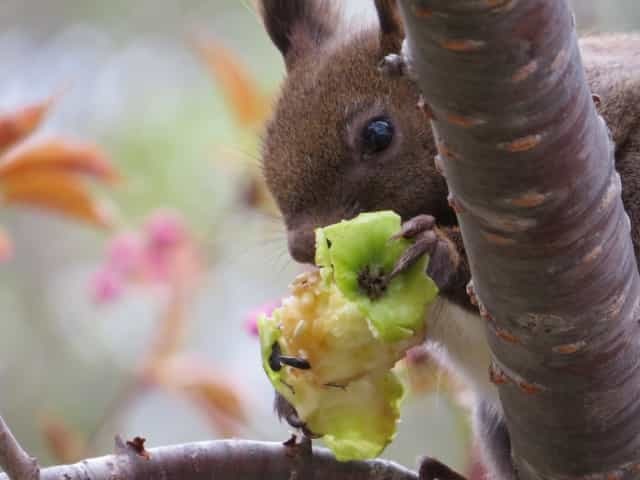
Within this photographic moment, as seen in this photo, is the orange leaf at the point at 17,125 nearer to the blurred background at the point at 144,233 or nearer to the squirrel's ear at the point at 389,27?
the squirrel's ear at the point at 389,27

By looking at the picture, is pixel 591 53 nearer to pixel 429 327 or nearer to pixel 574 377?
pixel 429 327

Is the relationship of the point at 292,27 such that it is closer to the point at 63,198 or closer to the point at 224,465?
the point at 63,198

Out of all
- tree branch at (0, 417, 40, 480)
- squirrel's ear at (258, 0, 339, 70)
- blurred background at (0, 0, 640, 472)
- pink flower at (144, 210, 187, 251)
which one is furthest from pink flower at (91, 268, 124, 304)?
tree branch at (0, 417, 40, 480)

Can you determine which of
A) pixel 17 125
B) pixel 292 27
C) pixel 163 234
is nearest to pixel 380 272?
pixel 17 125

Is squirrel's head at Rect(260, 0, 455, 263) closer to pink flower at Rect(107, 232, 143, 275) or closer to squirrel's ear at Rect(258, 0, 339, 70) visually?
squirrel's ear at Rect(258, 0, 339, 70)

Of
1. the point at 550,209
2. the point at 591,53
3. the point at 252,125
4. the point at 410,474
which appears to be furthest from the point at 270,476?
the point at 252,125
